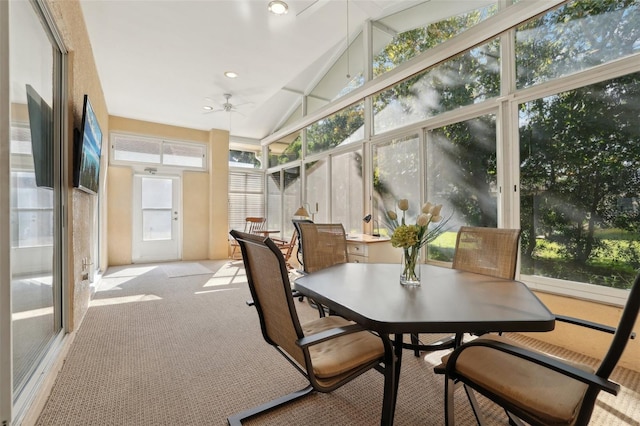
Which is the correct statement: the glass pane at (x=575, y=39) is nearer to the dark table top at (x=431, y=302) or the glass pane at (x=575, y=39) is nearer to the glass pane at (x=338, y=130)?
the dark table top at (x=431, y=302)

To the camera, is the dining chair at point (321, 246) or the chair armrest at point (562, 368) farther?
the dining chair at point (321, 246)

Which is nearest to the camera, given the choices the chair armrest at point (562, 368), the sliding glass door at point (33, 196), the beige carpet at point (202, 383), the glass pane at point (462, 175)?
the chair armrest at point (562, 368)

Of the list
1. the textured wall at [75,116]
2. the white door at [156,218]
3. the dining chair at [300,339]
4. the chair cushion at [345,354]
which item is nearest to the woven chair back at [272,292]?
the dining chair at [300,339]

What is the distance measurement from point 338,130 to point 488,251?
3807mm

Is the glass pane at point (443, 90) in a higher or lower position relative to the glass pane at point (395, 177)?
higher

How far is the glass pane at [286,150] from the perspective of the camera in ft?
21.7

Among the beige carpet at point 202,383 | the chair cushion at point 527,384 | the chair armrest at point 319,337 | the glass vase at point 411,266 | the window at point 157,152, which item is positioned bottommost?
the beige carpet at point 202,383

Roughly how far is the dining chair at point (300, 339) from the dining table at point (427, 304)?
90 mm

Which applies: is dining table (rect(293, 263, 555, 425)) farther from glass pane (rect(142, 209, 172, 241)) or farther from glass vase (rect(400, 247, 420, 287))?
glass pane (rect(142, 209, 172, 241))

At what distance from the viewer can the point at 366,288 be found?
64.4 inches

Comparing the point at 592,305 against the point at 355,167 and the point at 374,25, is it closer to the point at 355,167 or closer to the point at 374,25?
the point at 355,167

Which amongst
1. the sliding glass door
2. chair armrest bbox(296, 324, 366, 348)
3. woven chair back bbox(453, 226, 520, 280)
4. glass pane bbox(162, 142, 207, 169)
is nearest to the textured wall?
the sliding glass door

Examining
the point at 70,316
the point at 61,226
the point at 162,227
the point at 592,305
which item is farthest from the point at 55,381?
the point at 162,227

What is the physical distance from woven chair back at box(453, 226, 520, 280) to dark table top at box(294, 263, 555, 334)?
0.29 metres
